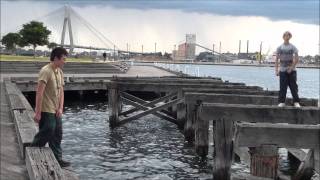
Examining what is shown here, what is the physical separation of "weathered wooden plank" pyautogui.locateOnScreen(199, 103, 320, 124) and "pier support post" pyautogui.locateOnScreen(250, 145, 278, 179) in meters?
0.85

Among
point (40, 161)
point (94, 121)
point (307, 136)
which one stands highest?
point (307, 136)

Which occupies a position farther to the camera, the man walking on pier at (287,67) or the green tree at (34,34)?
the green tree at (34,34)

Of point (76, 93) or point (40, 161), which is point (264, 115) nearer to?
point (40, 161)

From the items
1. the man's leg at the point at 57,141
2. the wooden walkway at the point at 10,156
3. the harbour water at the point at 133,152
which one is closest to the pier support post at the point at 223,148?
the harbour water at the point at 133,152

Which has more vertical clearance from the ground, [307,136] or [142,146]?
[307,136]

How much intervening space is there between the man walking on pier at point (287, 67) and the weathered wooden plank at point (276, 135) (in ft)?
19.6

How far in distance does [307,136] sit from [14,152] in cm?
565

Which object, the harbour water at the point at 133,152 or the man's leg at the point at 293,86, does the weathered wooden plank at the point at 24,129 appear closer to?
the harbour water at the point at 133,152

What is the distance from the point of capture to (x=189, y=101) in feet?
48.3

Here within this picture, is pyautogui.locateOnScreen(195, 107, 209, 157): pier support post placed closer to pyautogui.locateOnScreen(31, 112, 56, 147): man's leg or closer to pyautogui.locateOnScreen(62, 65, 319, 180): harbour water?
pyautogui.locateOnScreen(62, 65, 319, 180): harbour water

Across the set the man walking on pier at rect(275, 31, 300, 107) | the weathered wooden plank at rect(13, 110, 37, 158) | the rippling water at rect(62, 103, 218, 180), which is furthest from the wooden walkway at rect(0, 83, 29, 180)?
the man walking on pier at rect(275, 31, 300, 107)

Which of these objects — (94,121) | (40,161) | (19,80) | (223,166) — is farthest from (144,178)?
(19,80)

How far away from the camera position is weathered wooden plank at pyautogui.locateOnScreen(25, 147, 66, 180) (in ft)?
→ 23.7

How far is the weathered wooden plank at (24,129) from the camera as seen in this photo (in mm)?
9836
